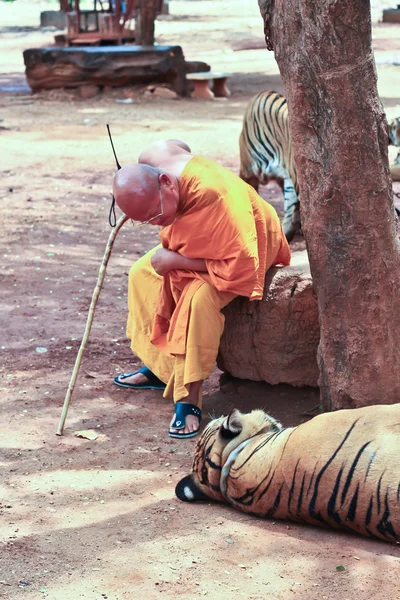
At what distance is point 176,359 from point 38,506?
46.3 inches

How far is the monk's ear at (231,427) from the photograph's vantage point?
3824 mm

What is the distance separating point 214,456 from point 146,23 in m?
14.1

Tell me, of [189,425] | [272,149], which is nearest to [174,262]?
[189,425]

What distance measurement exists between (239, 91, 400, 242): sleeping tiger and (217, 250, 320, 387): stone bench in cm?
322

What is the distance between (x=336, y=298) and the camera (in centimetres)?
416

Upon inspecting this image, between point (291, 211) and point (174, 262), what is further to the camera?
point (291, 211)

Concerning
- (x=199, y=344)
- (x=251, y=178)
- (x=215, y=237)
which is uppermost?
(x=215, y=237)

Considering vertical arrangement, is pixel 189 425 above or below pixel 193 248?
below

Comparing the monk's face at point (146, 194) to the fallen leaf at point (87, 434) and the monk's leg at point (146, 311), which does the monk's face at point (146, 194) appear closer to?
the monk's leg at point (146, 311)

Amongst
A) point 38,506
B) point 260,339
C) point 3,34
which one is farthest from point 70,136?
point 3,34

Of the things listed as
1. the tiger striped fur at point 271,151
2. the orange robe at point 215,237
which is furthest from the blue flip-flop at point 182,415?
the tiger striped fur at point 271,151

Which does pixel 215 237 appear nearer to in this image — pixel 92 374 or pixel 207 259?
pixel 207 259

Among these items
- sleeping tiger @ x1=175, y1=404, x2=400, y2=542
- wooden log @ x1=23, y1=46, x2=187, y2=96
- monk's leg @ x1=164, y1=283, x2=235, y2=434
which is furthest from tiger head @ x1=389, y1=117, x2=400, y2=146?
wooden log @ x1=23, y1=46, x2=187, y2=96

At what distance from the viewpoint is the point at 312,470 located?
3.52m
